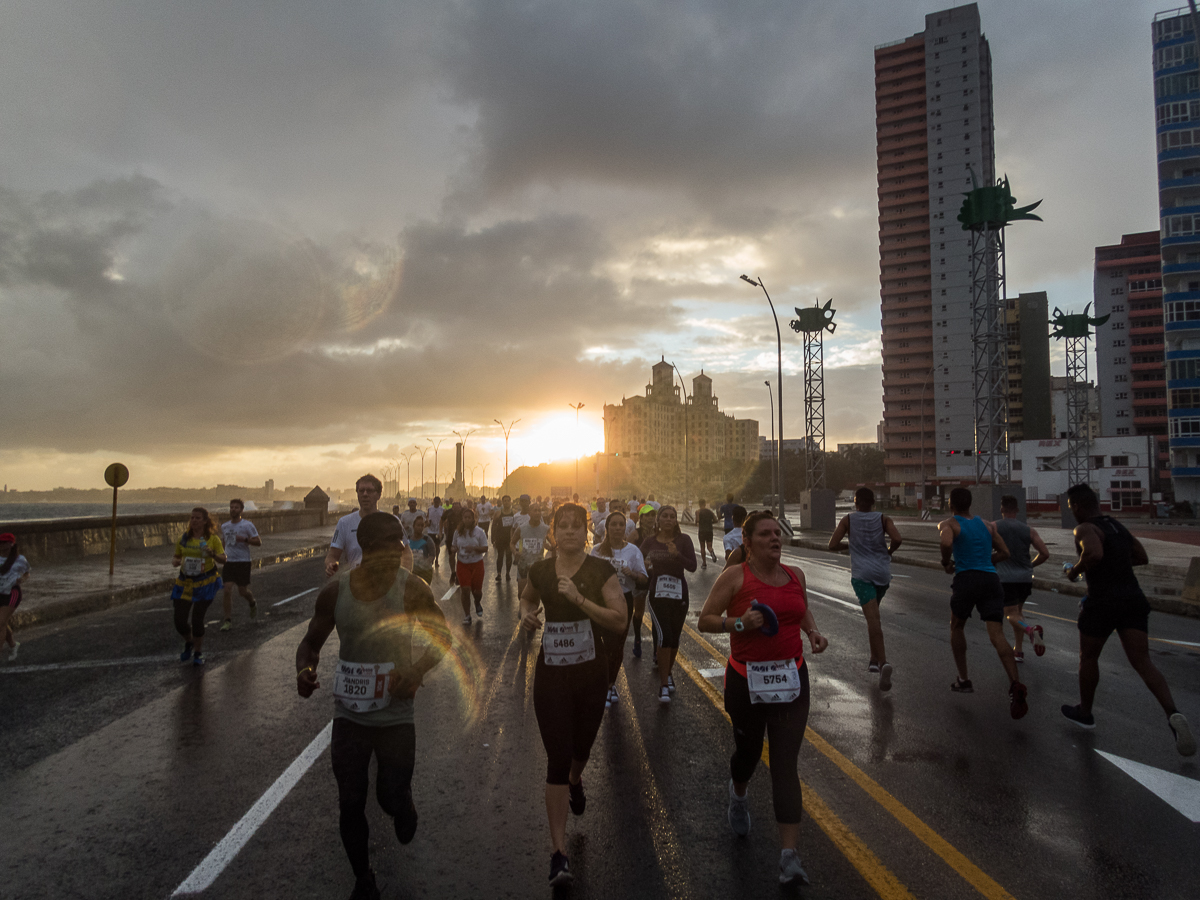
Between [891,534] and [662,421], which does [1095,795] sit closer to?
[891,534]

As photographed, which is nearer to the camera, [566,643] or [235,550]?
[566,643]

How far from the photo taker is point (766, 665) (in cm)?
372

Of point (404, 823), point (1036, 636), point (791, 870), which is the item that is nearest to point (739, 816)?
point (791, 870)

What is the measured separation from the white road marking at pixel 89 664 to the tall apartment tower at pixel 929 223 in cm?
9831

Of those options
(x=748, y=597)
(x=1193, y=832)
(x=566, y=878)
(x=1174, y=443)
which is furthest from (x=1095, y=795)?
(x=1174, y=443)

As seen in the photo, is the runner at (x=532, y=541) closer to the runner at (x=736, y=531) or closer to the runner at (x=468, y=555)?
→ the runner at (x=468, y=555)

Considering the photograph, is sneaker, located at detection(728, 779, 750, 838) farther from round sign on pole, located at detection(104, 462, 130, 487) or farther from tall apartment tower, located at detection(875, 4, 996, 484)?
tall apartment tower, located at detection(875, 4, 996, 484)

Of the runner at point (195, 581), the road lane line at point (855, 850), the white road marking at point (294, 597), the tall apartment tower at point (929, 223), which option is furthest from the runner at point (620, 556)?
the tall apartment tower at point (929, 223)

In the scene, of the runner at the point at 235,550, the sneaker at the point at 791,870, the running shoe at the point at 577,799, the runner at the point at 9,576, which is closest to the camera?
the sneaker at the point at 791,870

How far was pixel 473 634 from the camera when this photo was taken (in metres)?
10.2

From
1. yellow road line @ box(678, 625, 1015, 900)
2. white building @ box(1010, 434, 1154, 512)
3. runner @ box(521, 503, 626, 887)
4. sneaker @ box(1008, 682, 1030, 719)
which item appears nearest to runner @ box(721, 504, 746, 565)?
yellow road line @ box(678, 625, 1015, 900)

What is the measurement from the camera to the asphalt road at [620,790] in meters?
3.52

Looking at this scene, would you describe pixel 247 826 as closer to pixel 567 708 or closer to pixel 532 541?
pixel 567 708

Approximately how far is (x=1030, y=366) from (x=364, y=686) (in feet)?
416
